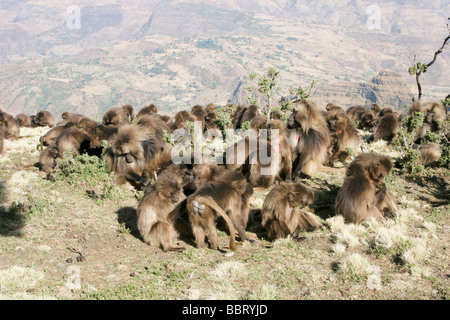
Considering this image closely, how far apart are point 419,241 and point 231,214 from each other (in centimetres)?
318

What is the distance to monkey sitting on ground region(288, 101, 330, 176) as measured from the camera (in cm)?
989

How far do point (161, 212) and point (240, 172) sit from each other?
1997 mm

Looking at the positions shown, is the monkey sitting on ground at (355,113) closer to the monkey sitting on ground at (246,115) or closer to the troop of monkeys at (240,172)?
the troop of monkeys at (240,172)

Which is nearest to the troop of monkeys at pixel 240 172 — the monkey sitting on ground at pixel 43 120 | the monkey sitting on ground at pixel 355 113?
the monkey sitting on ground at pixel 355 113

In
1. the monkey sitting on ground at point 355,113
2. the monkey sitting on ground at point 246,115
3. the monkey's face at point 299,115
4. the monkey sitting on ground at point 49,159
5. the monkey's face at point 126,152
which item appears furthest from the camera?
the monkey sitting on ground at point 355,113

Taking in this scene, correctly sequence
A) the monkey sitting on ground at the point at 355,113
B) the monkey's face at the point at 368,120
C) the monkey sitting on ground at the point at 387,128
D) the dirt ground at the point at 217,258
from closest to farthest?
the dirt ground at the point at 217,258 < the monkey sitting on ground at the point at 387,128 < the monkey's face at the point at 368,120 < the monkey sitting on ground at the point at 355,113

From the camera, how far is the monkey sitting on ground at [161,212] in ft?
22.2

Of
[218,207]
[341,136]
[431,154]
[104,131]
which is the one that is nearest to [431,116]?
[431,154]

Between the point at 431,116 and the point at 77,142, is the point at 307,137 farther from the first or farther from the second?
the point at 77,142

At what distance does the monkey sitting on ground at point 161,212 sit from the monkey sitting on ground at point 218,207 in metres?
0.42

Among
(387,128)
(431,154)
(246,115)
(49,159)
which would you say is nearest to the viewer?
(431,154)

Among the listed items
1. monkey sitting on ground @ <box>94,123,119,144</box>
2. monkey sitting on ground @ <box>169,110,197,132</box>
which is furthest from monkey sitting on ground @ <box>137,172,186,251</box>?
monkey sitting on ground @ <box>169,110,197,132</box>

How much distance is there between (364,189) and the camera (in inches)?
289

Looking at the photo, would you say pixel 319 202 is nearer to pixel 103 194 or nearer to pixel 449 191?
pixel 449 191
